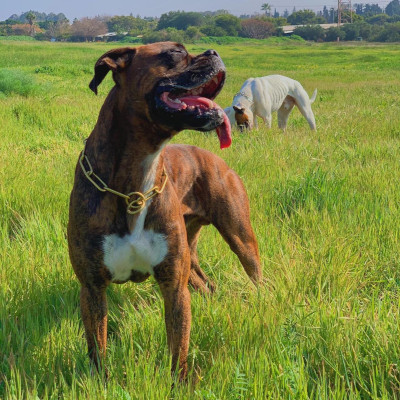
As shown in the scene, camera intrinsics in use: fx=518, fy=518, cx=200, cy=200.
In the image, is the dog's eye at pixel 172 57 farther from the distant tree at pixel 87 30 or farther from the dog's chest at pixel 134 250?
the distant tree at pixel 87 30

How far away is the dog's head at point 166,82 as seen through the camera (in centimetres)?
224

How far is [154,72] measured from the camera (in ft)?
7.52

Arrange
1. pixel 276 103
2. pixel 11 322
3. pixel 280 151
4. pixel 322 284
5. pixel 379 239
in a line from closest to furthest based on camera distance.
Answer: pixel 11 322 < pixel 322 284 < pixel 379 239 < pixel 280 151 < pixel 276 103

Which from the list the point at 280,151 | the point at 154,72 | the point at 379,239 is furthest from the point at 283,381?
the point at 280,151

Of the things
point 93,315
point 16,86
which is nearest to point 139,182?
point 93,315

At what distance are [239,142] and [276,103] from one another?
2235 mm

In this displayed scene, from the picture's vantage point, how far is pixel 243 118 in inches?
339

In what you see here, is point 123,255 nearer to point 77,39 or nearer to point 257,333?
point 257,333

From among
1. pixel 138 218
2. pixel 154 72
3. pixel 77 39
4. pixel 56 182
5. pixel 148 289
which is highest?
pixel 77 39

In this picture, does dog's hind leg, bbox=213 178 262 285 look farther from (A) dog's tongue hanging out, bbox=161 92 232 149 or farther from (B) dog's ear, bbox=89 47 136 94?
(B) dog's ear, bbox=89 47 136 94

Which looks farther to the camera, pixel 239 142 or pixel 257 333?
pixel 239 142

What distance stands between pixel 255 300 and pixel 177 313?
50 cm

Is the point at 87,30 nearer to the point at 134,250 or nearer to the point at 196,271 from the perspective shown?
the point at 196,271

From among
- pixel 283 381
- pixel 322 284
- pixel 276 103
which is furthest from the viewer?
pixel 276 103
